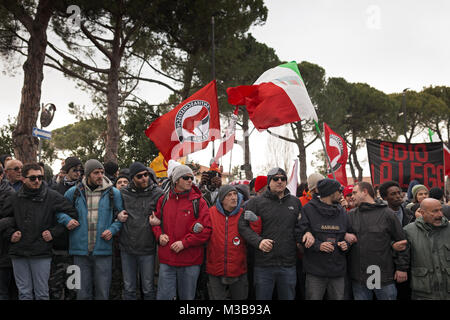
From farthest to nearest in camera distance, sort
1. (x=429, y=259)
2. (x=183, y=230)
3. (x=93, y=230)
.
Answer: (x=93, y=230) < (x=183, y=230) < (x=429, y=259)

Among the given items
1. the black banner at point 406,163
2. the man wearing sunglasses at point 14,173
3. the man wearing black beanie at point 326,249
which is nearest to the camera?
the man wearing black beanie at point 326,249

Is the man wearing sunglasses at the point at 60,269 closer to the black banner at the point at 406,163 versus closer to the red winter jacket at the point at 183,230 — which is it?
the red winter jacket at the point at 183,230

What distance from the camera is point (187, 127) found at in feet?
19.1

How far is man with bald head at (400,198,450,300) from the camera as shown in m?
3.61

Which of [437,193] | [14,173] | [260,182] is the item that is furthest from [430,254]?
[14,173]

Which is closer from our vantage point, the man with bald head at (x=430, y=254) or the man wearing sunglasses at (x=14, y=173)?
the man with bald head at (x=430, y=254)

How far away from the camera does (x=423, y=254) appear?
371 cm

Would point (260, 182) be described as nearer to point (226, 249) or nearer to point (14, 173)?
point (226, 249)

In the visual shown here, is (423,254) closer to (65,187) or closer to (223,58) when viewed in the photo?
(65,187)

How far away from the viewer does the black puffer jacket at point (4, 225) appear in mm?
3971

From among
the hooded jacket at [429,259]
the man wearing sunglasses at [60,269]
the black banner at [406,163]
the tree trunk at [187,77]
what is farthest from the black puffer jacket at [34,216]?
the tree trunk at [187,77]

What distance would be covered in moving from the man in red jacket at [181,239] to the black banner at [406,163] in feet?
14.2

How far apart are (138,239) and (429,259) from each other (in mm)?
2818

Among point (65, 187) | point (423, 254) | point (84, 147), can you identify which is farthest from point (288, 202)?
point (84, 147)
